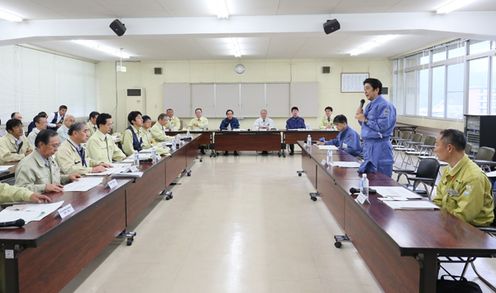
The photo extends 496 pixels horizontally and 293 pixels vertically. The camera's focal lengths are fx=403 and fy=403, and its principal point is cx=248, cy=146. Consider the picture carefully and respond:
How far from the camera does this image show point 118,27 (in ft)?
21.5

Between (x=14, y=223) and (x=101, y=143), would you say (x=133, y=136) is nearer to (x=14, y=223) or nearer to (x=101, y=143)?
(x=101, y=143)

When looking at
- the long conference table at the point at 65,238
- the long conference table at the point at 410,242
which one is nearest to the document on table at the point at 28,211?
the long conference table at the point at 65,238

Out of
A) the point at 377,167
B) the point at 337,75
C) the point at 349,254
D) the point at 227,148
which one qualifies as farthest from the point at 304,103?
the point at 349,254

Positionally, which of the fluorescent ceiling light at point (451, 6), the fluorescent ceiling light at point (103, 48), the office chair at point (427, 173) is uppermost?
the fluorescent ceiling light at point (103, 48)

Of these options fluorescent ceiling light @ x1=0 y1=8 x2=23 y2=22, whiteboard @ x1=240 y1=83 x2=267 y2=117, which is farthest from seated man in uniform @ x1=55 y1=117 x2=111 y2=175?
whiteboard @ x1=240 y1=83 x2=267 y2=117

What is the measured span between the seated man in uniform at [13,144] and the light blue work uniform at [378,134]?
15.0 feet

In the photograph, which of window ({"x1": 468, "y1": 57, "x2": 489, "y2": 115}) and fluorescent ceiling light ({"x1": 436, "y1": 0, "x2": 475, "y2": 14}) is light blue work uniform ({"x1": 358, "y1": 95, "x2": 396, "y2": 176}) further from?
window ({"x1": 468, "y1": 57, "x2": 489, "y2": 115})

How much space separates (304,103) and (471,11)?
275 inches

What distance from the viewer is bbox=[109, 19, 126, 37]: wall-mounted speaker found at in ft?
21.3

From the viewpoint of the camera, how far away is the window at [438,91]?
32.4 ft

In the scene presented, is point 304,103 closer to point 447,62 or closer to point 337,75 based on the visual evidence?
point 337,75

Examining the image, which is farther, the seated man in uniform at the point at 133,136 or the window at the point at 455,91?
the window at the point at 455,91

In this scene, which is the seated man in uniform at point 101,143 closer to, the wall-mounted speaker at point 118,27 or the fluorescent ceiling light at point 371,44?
the wall-mounted speaker at point 118,27

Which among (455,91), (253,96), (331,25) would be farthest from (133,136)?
(253,96)
